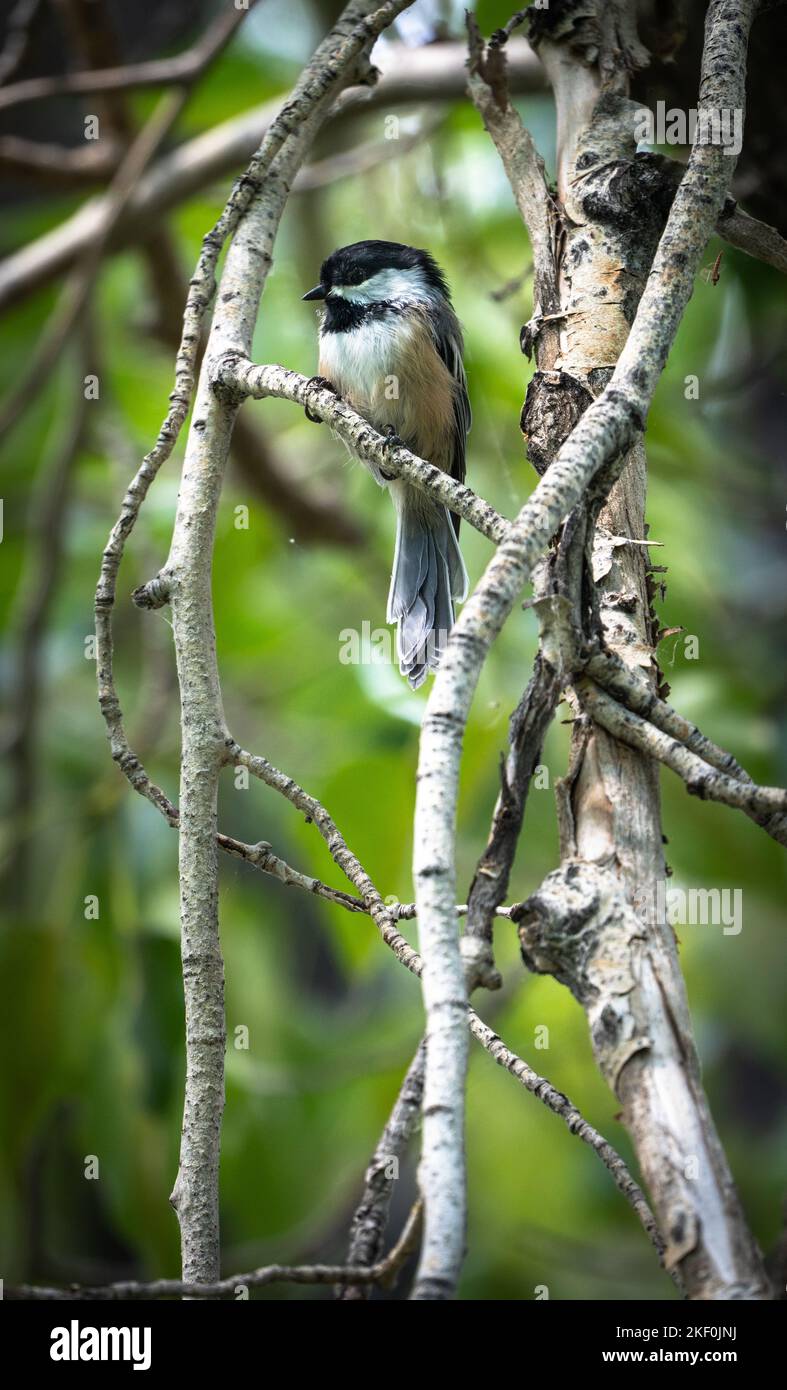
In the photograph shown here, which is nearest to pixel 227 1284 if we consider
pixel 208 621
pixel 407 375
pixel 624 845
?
pixel 624 845

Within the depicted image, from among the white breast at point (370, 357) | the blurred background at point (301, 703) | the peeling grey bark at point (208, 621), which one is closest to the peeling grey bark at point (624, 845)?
the peeling grey bark at point (208, 621)

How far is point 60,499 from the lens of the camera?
2.95 metres

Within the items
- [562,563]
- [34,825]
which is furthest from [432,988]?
[34,825]

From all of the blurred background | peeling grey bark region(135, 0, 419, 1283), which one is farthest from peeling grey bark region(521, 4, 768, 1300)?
the blurred background

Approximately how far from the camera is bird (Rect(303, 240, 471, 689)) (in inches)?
94.7

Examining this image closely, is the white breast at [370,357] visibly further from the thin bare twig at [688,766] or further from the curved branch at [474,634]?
the thin bare twig at [688,766]

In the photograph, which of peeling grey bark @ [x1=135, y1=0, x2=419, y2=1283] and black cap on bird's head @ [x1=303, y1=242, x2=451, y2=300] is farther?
black cap on bird's head @ [x1=303, y1=242, x2=451, y2=300]

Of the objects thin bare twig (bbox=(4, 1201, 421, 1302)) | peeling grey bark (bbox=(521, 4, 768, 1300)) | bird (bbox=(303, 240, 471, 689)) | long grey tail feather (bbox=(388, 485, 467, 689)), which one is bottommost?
thin bare twig (bbox=(4, 1201, 421, 1302))

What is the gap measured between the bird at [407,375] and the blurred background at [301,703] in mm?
218

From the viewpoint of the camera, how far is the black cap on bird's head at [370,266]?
8.05 ft

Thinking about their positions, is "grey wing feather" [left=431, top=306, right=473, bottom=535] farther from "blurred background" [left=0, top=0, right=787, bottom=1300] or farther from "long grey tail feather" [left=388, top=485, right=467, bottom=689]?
"blurred background" [left=0, top=0, right=787, bottom=1300]

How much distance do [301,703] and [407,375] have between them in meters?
1.04

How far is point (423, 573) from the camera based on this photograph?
2.42m

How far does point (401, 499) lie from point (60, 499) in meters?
0.98
